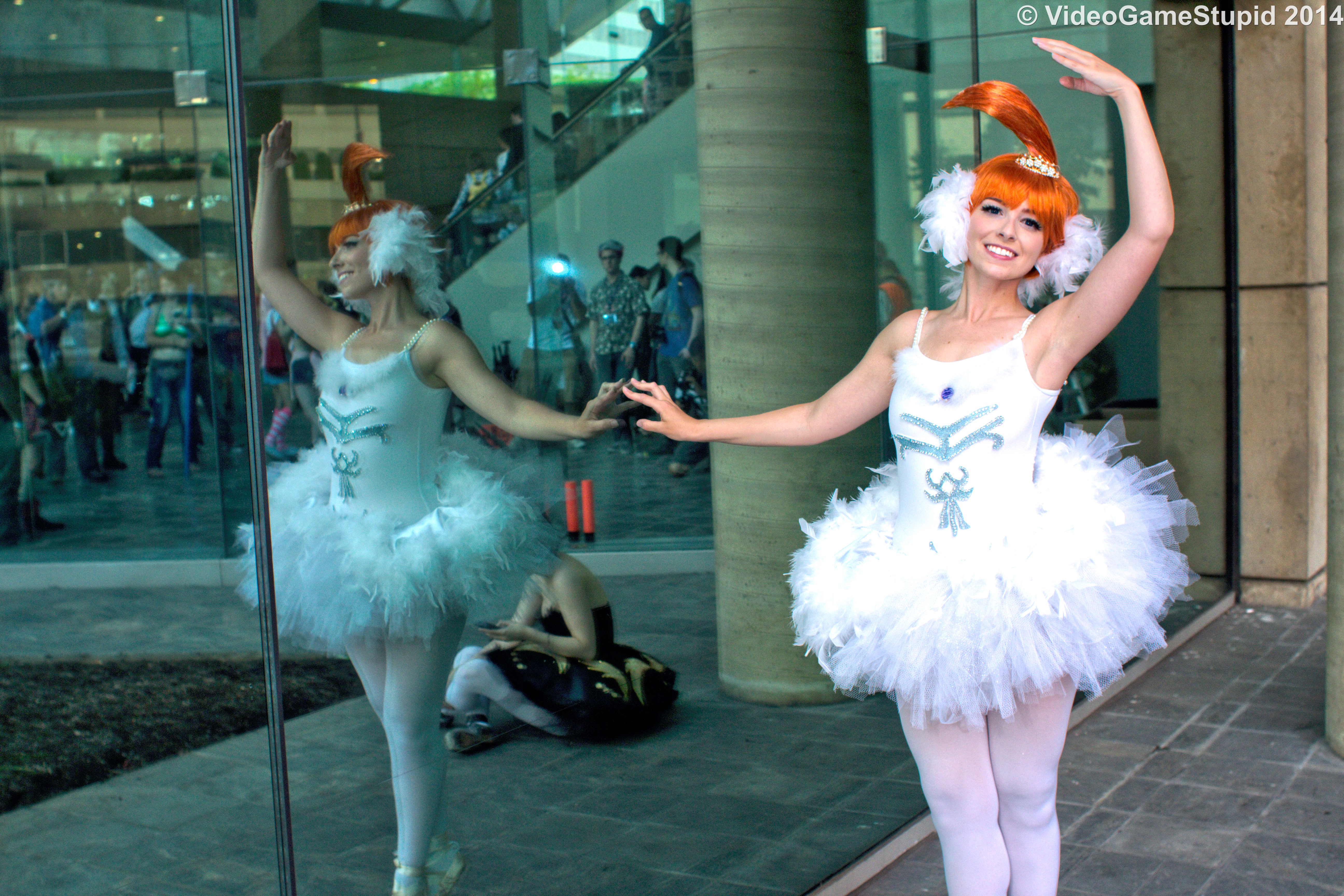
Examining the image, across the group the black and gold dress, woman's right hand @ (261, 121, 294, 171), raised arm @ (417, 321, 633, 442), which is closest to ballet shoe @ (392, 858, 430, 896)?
the black and gold dress

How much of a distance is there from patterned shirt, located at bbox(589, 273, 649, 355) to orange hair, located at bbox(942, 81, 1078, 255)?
0.82 metres

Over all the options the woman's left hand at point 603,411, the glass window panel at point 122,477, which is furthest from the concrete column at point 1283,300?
the glass window panel at point 122,477

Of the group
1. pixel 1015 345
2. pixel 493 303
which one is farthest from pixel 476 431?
pixel 1015 345

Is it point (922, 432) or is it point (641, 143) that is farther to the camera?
point (641, 143)

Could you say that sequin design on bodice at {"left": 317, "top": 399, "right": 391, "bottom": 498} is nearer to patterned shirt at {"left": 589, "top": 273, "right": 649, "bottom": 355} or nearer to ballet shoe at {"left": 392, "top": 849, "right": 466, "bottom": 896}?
patterned shirt at {"left": 589, "top": 273, "right": 649, "bottom": 355}

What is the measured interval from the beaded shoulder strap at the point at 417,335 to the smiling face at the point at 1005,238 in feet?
4.11

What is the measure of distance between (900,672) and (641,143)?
4.63 feet

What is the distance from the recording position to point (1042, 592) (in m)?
2.61

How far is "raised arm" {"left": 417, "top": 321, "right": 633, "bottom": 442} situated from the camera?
8.17 ft

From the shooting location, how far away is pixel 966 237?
112 inches

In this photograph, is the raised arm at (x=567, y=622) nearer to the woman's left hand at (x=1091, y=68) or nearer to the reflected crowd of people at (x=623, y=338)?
the reflected crowd of people at (x=623, y=338)

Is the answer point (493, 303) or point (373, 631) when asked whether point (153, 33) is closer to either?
point (493, 303)

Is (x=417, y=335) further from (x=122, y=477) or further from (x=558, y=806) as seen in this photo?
(x=558, y=806)

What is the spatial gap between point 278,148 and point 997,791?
211cm
